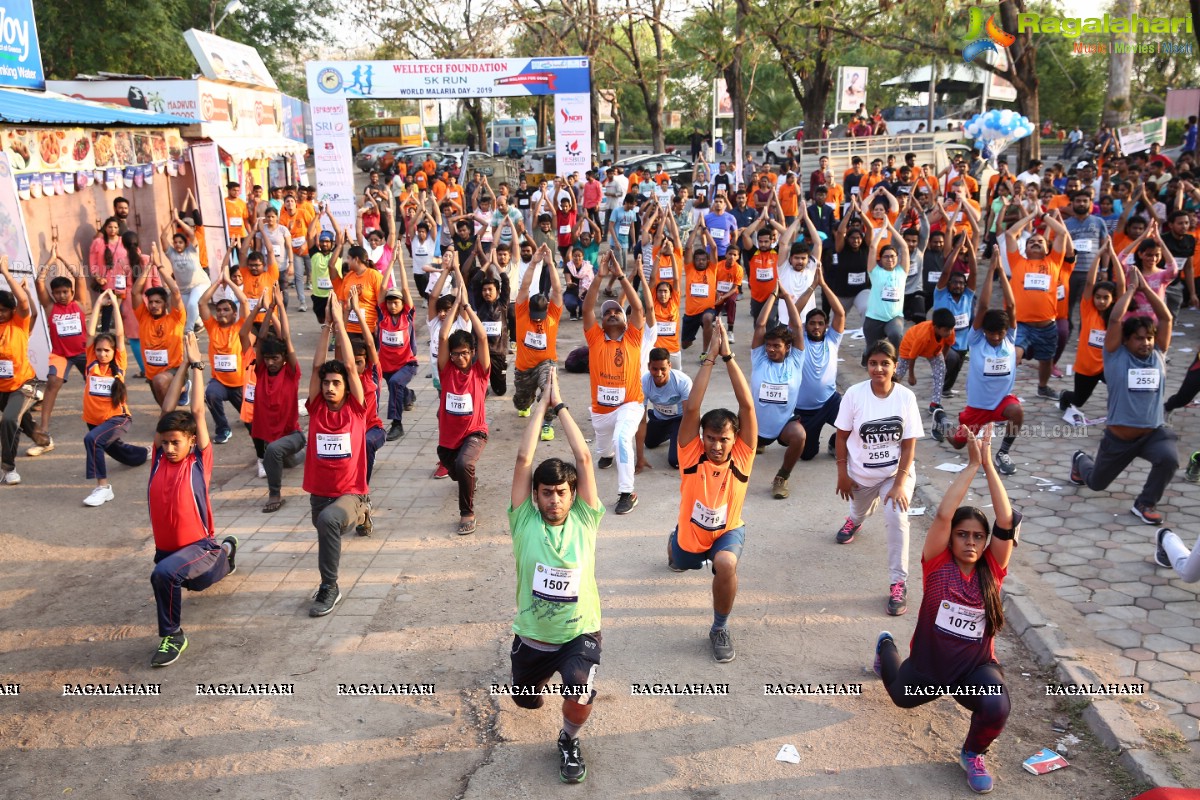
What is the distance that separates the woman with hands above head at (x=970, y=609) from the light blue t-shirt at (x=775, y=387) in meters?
3.52

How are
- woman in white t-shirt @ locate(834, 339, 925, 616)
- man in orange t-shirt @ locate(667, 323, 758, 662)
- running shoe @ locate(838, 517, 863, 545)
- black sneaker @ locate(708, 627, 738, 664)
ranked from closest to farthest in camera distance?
man in orange t-shirt @ locate(667, 323, 758, 662) → black sneaker @ locate(708, 627, 738, 664) → woman in white t-shirt @ locate(834, 339, 925, 616) → running shoe @ locate(838, 517, 863, 545)

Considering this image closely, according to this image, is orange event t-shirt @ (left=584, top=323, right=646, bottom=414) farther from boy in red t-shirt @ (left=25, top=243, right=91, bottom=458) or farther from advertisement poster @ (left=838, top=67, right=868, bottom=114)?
advertisement poster @ (left=838, top=67, right=868, bottom=114)

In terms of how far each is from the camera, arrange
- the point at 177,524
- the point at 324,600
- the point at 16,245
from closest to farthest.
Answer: the point at 177,524, the point at 324,600, the point at 16,245

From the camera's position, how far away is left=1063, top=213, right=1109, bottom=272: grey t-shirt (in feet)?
39.2

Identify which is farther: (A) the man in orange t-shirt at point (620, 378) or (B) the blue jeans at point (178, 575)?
(A) the man in orange t-shirt at point (620, 378)

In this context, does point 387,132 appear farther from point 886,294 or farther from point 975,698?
→ point 975,698

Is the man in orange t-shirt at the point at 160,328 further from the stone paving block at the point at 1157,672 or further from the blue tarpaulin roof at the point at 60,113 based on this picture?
the stone paving block at the point at 1157,672

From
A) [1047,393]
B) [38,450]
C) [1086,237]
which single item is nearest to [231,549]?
[38,450]

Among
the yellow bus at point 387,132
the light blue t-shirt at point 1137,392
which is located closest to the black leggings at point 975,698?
the light blue t-shirt at point 1137,392

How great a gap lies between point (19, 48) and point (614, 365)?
43.6 ft

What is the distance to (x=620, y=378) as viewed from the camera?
8.32 metres

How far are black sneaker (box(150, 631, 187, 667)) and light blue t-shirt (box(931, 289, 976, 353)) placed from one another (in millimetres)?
7748

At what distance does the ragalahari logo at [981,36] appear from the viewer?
2008cm

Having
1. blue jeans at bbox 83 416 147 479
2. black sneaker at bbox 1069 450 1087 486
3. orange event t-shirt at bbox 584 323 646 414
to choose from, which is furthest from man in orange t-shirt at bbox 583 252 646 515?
blue jeans at bbox 83 416 147 479
